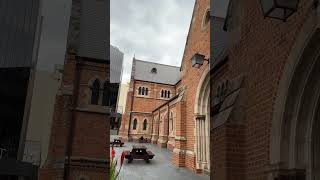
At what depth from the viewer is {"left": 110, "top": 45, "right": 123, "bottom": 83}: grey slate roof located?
10938mm

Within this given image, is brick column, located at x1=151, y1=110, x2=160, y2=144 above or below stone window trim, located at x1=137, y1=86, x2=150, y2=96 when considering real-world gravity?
below

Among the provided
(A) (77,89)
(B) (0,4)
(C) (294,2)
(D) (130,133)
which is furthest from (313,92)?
(D) (130,133)

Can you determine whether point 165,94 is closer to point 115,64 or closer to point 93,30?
point 115,64

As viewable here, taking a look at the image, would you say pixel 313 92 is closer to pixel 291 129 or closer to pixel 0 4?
pixel 291 129

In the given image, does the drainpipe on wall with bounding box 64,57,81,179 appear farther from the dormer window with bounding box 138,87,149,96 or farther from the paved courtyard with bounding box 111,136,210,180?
the dormer window with bounding box 138,87,149,96

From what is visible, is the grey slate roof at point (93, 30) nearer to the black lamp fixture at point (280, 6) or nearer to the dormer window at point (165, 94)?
the black lamp fixture at point (280, 6)

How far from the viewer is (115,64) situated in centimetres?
1142

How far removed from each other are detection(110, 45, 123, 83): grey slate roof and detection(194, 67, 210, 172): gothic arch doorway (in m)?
4.39

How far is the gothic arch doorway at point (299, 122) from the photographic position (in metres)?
4.00

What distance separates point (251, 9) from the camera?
572cm

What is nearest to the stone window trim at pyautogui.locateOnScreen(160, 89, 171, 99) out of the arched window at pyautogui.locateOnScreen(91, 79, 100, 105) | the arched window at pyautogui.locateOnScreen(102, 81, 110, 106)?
the arched window at pyautogui.locateOnScreen(102, 81, 110, 106)

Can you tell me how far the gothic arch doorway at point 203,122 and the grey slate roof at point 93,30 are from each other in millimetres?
5314

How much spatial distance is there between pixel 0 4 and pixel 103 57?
3825mm

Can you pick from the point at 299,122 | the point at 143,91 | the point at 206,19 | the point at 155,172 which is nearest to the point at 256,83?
the point at 299,122
